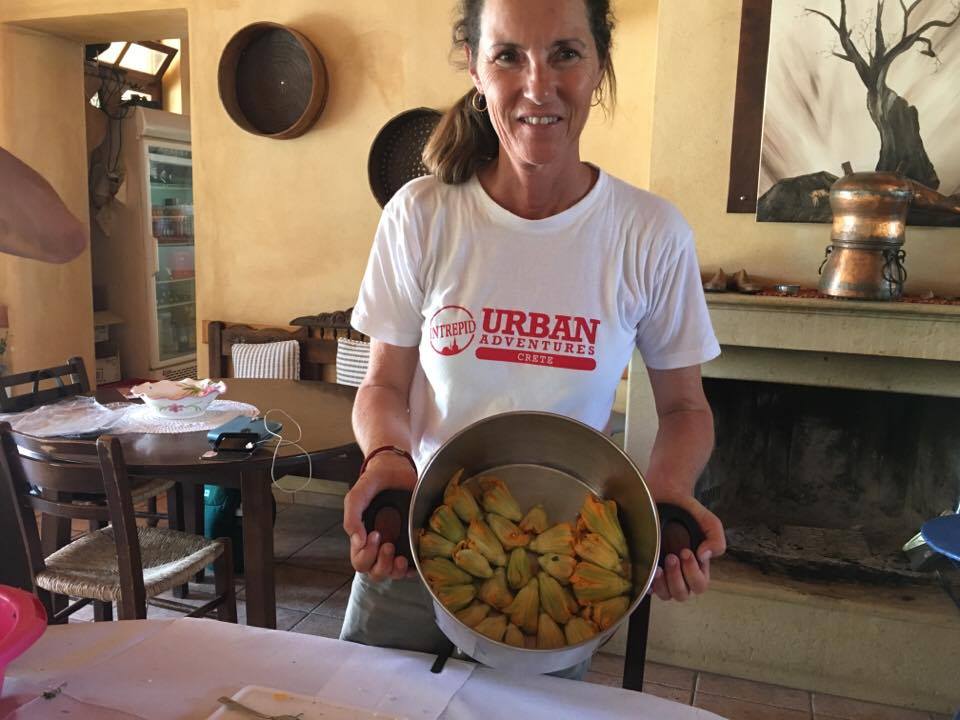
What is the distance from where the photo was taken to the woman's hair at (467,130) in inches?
44.9

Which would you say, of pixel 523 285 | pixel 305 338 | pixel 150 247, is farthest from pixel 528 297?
pixel 150 247

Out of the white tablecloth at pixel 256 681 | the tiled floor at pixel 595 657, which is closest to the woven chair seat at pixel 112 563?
the tiled floor at pixel 595 657

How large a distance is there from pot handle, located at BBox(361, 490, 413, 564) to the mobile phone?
1317mm

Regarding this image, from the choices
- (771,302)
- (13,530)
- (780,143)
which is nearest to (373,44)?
(780,143)

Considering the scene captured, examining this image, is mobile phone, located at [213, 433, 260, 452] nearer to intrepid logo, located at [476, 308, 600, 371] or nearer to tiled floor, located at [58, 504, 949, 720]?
tiled floor, located at [58, 504, 949, 720]

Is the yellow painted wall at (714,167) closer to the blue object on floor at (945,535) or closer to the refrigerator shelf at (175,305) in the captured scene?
the blue object on floor at (945,535)

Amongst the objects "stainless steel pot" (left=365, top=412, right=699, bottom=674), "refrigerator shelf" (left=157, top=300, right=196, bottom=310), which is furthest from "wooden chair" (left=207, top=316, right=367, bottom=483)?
"stainless steel pot" (left=365, top=412, right=699, bottom=674)

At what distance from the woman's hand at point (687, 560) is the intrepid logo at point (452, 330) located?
0.37 m

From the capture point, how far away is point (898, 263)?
7.25 feet

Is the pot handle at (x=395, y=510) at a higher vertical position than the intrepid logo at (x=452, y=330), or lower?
lower

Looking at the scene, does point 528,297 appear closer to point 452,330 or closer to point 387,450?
point 452,330

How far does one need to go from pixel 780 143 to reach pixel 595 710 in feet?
6.42

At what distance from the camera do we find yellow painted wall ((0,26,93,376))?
405 centimetres

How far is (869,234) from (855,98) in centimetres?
45
